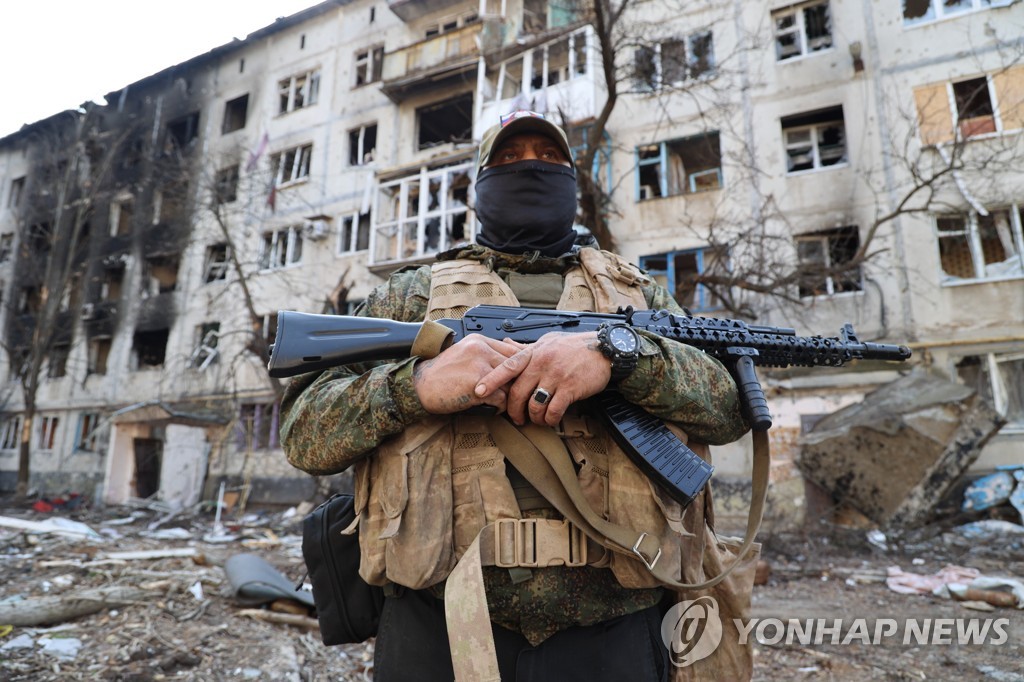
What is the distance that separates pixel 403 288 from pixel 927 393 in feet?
29.2

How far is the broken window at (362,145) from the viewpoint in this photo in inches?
679

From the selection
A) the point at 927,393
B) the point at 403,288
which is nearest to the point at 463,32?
the point at 927,393

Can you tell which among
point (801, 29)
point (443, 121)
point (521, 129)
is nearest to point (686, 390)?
point (521, 129)

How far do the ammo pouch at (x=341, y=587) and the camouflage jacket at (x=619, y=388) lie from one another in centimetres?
25

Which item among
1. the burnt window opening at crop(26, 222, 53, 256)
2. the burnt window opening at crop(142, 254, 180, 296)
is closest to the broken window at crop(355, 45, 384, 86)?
the burnt window opening at crop(142, 254, 180, 296)

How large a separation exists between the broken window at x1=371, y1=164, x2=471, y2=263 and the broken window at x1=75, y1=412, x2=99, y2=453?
11921 millimetres

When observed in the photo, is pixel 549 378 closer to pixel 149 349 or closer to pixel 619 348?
pixel 619 348

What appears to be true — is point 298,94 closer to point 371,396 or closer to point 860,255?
point 860,255

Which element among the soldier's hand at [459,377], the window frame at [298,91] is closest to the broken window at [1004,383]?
the soldier's hand at [459,377]

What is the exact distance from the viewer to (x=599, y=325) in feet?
5.30

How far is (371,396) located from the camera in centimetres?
139

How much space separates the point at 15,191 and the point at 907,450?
109 ft

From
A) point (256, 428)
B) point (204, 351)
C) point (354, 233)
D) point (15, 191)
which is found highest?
point (15, 191)

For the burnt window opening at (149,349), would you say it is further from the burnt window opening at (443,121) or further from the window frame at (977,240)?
the window frame at (977,240)
